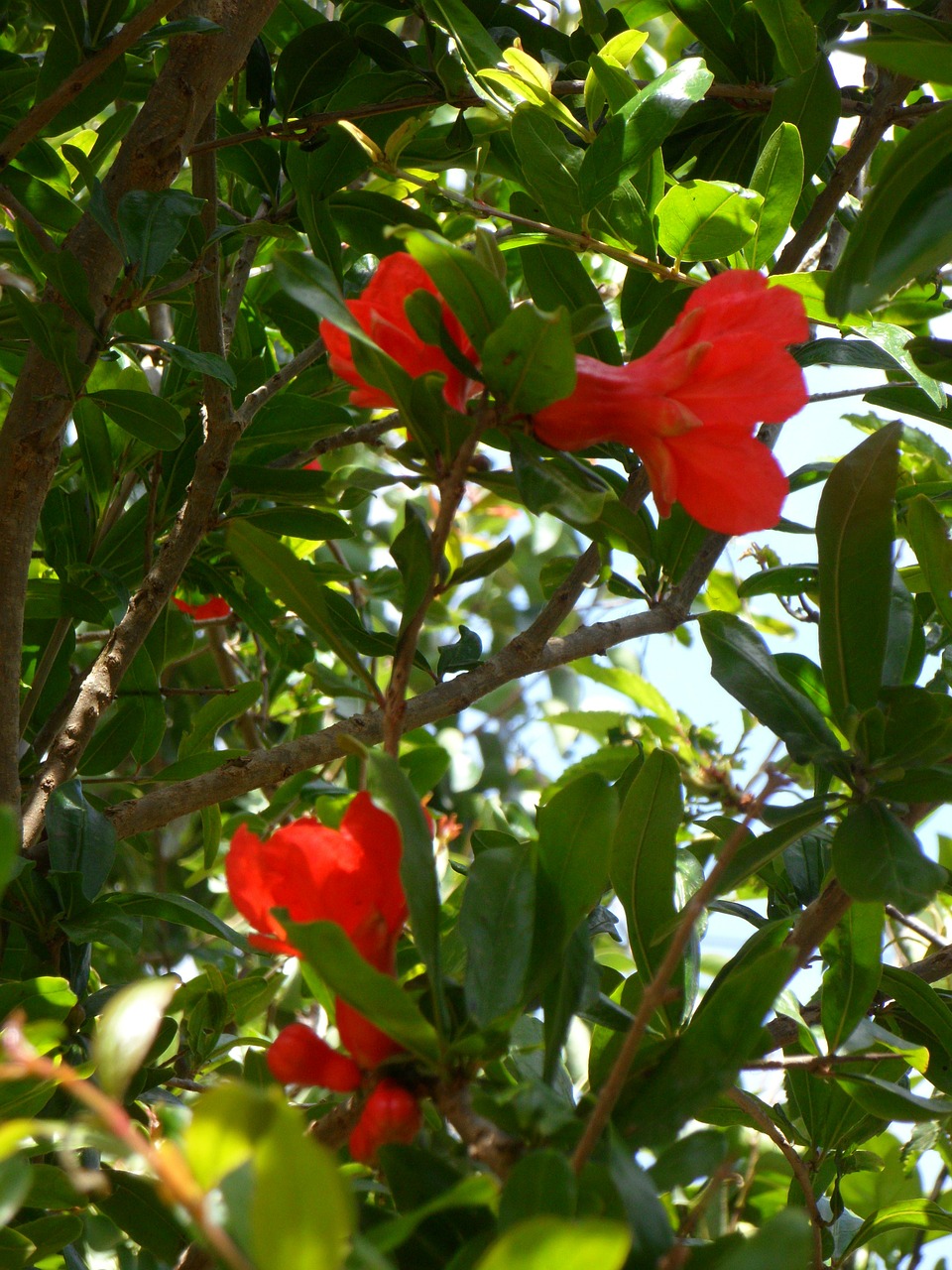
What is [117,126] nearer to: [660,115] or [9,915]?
[660,115]

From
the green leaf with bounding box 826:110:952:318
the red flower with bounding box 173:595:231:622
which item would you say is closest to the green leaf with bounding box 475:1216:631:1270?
the green leaf with bounding box 826:110:952:318

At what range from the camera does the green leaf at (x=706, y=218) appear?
904 millimetres

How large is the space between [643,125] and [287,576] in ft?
1.57

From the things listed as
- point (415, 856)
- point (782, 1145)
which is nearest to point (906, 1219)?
point (782, 1145)

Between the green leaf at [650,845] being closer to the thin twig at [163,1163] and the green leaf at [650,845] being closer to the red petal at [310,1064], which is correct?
the red petal at [310,1064]

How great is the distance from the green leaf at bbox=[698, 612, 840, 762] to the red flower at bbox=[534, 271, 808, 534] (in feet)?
0.62

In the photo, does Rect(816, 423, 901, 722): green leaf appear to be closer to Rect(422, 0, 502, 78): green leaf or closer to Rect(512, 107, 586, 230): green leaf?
Rect(512, 107, 586, 230): green leaf

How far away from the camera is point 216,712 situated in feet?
4.39

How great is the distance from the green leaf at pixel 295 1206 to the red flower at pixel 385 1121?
170 mm

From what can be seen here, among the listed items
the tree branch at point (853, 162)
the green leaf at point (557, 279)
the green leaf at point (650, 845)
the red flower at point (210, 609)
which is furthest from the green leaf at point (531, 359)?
the red flower at point (210, 609)

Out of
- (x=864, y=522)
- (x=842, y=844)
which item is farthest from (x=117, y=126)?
(x=842, y=844)

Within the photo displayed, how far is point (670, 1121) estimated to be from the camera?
0.57 meters

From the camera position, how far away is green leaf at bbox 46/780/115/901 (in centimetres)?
98

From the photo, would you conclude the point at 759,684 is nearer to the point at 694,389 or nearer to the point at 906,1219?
the point at 694,389
